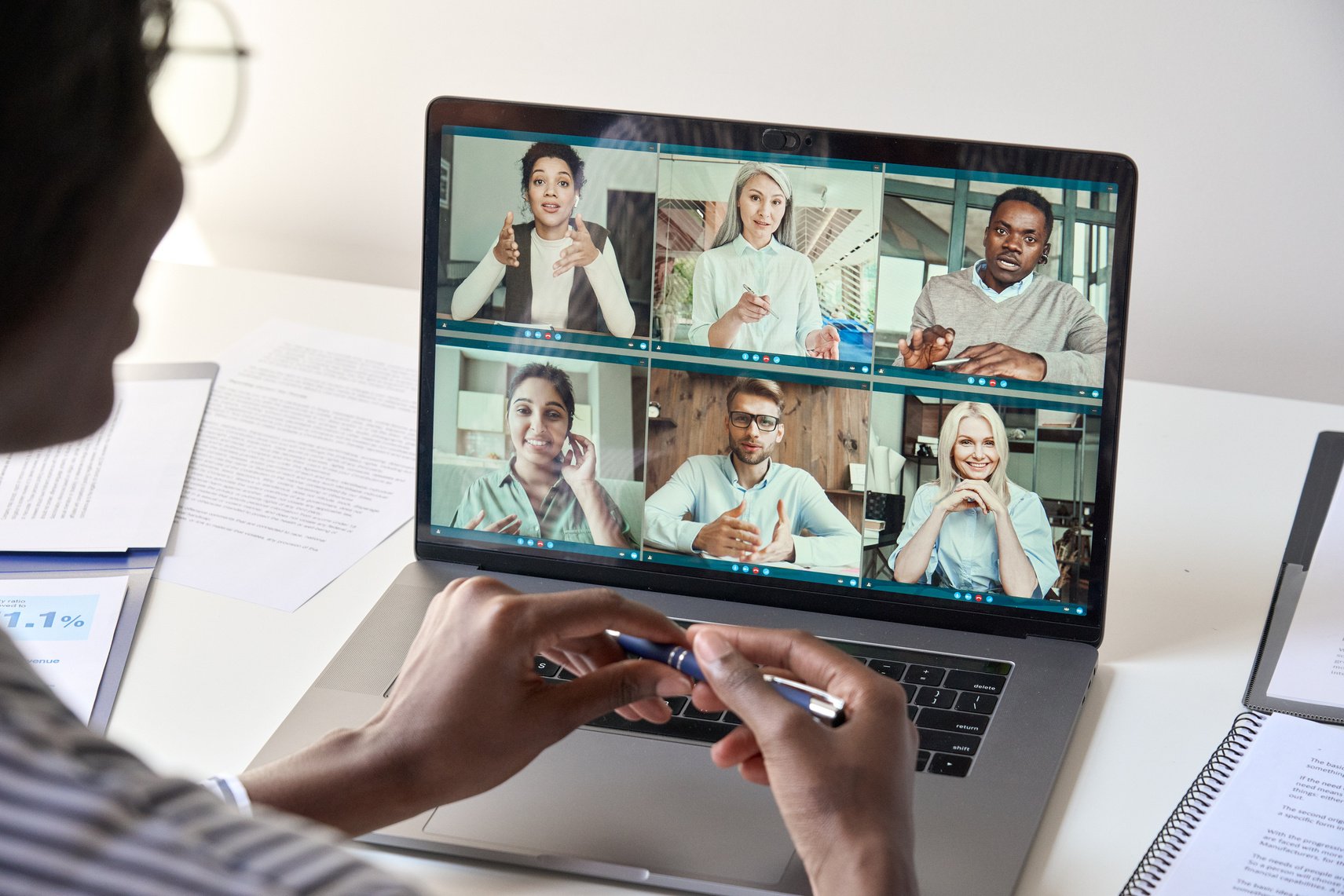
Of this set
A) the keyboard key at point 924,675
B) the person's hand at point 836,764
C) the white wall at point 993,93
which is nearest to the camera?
the person's hand at point 836,764

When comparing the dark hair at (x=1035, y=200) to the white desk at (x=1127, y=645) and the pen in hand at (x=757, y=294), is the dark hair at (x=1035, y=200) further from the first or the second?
the white desk at (x=1127, y=645)

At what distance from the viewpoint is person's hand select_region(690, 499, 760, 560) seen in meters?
0.79

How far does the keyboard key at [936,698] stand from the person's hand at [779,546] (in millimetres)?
129

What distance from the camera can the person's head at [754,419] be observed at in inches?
30.5

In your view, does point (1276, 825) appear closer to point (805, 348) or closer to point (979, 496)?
point (979, 496)

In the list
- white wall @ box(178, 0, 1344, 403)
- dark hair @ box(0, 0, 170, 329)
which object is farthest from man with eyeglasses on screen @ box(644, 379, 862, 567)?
white wall @ box(178, 0, 1344, 403)

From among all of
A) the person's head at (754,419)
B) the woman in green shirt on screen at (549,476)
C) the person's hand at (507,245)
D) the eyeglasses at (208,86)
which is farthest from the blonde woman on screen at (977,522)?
the eyeglasses at (208,86)

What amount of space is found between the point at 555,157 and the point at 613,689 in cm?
36

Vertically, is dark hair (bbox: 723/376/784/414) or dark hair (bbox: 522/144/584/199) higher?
dark hair (bbox: 522/144/584/199)

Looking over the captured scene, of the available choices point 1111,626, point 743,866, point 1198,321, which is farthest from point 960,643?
point 1198,321

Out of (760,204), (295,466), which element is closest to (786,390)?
(760,204)

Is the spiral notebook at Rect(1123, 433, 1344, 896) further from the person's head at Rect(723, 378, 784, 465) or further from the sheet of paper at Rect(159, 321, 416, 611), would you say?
the sheet of paper at Rect(159, 321, 416, 611)

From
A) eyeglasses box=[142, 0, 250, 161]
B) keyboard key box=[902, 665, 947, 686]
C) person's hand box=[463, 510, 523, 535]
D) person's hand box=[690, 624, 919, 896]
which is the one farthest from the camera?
eyeglasses box=[142, 0, 250, 161]

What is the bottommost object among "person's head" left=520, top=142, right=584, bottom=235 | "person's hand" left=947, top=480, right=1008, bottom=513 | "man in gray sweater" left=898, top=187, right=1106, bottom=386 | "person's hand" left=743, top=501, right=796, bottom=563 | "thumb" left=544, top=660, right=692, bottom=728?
"thumb" left=544, top=660, right=692, bottom=728
